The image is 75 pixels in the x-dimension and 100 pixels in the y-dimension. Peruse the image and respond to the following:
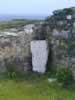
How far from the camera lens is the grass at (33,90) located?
19.9 metres

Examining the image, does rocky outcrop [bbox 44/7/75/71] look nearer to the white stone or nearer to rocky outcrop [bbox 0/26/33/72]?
the white stone

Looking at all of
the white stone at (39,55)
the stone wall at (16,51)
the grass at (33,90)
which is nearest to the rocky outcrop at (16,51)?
the stone wall at (16,51)

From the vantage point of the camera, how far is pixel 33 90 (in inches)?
830

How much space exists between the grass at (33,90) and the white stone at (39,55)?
37.1 inches

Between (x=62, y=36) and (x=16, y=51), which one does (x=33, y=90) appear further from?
(x=62, y=36)

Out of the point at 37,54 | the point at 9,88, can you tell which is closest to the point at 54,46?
the point at 37,54

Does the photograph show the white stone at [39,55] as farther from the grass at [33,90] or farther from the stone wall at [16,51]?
the grass at [33,90]

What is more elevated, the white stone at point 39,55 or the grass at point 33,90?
the white stone at point 39,55

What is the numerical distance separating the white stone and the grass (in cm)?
94

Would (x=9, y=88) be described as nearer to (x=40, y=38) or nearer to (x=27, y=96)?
(x=27, y=96)

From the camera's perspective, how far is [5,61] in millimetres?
24766

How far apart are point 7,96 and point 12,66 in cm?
481

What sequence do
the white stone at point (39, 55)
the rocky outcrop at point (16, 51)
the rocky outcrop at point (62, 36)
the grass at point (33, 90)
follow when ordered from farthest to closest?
1. the rocky outcrop at point (16, 51)
2. the white stone at point (39, 55)
3. the rocky outcrop at point (62, 36)
4. the grass at point (33, 90)

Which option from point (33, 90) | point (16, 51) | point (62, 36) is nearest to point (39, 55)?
point (16, 51)
